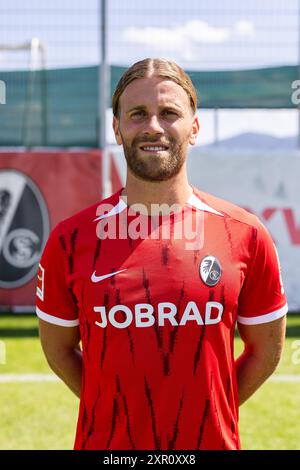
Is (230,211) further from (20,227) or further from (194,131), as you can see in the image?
(20,227)

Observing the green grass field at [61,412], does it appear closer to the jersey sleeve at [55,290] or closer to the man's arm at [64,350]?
the man's arm at [64,350]

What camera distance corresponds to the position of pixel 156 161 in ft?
6.73

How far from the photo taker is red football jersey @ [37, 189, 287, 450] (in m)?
2.05

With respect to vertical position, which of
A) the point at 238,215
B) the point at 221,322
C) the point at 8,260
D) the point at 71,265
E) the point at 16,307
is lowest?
Result: the point at 16,307

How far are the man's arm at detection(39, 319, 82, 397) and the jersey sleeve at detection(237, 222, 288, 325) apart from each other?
66 cm

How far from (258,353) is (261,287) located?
0.33 m

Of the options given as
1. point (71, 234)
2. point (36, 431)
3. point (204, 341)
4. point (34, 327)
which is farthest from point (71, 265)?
point (34, 327)

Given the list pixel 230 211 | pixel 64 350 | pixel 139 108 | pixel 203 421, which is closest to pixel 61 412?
pixel 64 350

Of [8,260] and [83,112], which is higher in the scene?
[83,112]

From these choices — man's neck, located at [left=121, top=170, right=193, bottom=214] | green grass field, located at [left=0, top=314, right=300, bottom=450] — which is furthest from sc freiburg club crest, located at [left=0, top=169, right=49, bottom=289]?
man's neck, located at [left=121, top=170, right=193, bottom=214]

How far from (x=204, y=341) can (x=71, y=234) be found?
611mm

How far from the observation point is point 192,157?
9727 mm

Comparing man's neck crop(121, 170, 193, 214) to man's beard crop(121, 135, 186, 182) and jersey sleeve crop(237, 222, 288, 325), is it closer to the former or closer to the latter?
man's beard crop(121, 135, 186, 182)

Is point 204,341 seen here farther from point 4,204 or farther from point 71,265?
point 4,204
